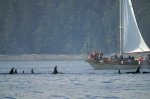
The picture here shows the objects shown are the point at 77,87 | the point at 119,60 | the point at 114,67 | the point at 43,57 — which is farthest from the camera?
the point at 43,57

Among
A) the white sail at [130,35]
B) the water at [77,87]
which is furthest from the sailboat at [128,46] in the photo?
the water at [77,87]

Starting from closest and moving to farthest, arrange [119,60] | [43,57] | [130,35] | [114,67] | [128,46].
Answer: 1. [119,60]
2. [114,67]
3. [128,46]
4. [130,35]
5. [43,57]

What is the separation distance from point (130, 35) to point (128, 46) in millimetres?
2750

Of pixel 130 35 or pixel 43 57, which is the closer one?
pixel 130 35

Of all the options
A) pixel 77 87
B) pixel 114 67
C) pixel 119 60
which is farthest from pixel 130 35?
pixel 77 87

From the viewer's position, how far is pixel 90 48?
646 feet

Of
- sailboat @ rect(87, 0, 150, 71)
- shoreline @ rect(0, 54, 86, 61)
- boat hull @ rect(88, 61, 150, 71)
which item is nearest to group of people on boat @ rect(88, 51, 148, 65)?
sailboat @ rect(87, 0, 150, 71)

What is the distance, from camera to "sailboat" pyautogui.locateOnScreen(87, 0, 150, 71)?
93.1 meters

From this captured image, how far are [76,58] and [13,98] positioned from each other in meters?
134

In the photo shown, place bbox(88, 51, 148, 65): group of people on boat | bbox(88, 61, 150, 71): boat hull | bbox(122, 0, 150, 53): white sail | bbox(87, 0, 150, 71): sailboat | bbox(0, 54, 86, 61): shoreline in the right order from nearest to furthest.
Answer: bbox(88, 51, 148, 65): group of people on boat < bbox(88, 61, 150, 71): boat hull < bbox(87, 0, 150, 71): sailboat < bbox(122, 0, 150, 53): white sail < bbox(0, 54, 86, 61): shoreline

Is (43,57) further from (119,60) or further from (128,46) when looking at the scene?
(119,60)

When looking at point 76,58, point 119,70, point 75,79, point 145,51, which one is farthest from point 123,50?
point 76,58

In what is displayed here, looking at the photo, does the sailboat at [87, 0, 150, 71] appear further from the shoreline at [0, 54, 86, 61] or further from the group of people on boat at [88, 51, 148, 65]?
the shoreline at [0, 54, 86, 61]

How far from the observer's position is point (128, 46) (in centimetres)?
9681
